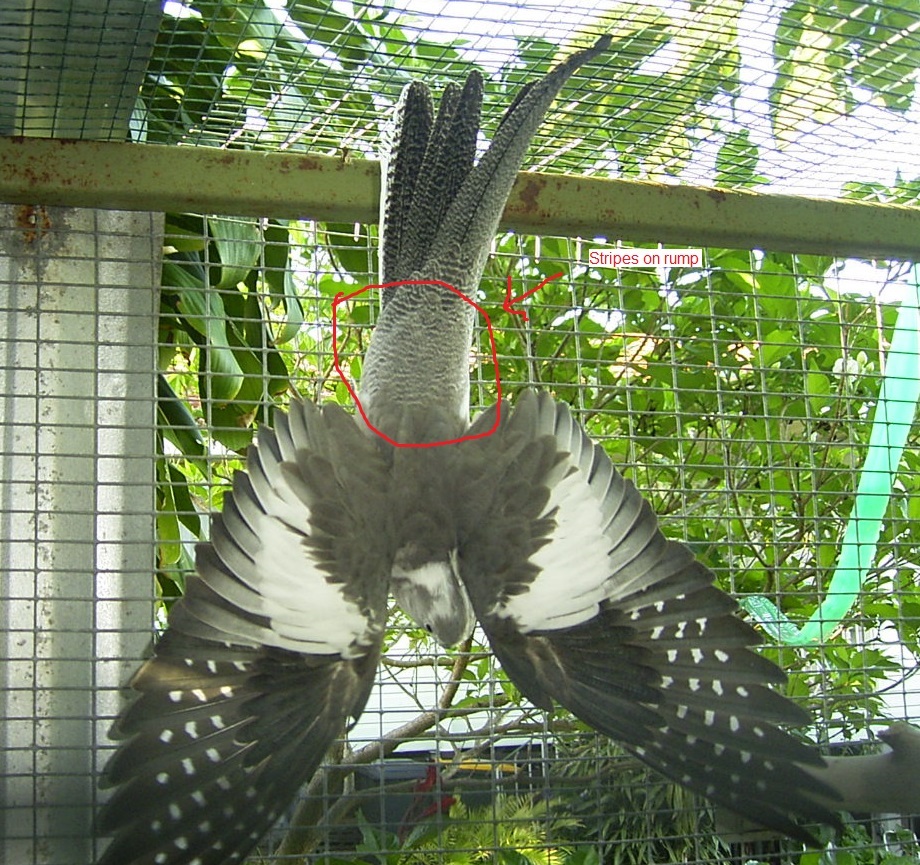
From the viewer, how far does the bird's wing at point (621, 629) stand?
112 cm

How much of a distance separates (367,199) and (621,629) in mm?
625

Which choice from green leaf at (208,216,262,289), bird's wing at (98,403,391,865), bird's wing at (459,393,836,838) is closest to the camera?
bird's wing at (98,403,391,865)

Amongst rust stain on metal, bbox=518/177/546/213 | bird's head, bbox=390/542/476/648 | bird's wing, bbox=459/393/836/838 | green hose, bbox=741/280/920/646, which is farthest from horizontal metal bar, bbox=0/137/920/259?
bird's head, bbox=390/542/476/648

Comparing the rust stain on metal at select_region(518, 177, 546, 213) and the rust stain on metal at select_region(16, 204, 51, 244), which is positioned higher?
the rust stain on metal at select_region(518, 177, 546, 213)

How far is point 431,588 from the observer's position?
1.11 metres

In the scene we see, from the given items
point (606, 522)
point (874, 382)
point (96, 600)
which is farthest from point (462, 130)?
point (874, 382)

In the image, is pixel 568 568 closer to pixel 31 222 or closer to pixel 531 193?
pixel 531 193

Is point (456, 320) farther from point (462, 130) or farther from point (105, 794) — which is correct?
point (105, 794)

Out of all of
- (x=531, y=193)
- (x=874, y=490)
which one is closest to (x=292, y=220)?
(x=531, y=193)

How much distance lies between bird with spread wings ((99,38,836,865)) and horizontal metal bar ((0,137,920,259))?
0.15 metres

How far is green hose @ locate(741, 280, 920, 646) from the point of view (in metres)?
1.47

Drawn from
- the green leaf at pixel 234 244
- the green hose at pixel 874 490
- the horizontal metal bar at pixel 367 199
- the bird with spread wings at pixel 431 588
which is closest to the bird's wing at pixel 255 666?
the bird with spread wings at pixel 431 588

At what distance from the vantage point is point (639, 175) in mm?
1621

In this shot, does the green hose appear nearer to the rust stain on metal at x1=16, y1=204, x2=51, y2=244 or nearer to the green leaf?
the green leaf
